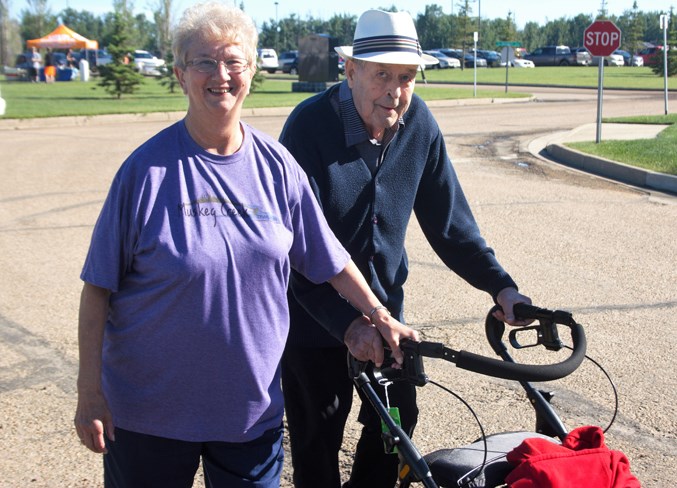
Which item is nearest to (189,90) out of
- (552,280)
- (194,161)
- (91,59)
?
(194,161)

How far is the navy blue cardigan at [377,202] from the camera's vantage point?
3.10 m

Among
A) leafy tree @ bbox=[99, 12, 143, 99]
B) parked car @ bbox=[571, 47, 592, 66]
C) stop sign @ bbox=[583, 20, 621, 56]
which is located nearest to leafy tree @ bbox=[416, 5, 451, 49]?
parked car @ bbox=[571, 47, 592, 66]

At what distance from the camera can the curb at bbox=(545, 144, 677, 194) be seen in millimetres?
11539

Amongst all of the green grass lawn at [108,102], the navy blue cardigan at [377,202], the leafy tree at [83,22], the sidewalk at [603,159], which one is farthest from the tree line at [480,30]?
the navy blue cardigan at [377,202]

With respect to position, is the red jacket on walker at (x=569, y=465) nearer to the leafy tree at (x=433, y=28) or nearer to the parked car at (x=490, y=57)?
the parked car at (x=490, y=57)

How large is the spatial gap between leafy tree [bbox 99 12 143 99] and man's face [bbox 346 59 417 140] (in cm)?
2544

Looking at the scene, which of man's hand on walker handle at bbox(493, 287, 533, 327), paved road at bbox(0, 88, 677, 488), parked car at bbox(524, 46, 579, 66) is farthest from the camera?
parked car at bbox(524, 46, 579, 66)

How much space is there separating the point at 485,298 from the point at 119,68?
2315 centimetres

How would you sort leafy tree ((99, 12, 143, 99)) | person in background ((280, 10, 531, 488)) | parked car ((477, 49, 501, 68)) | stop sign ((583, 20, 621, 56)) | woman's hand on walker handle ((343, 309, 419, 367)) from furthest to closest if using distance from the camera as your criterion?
parked car ((477, 49, 501, 68)), leafy tree ((99, 12, 143, 99)), stop sign ((583, 20, 621, 56)), person in background ((280, 10, 531, 488)), woman's hand on walker handle ((343, 309, 419, 367))

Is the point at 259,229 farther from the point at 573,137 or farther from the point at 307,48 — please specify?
the point at 307,48

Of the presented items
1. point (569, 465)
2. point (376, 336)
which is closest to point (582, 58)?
point (376, 336)

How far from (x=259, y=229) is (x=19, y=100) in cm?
2685

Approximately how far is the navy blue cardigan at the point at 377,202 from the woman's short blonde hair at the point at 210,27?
0.67 metres

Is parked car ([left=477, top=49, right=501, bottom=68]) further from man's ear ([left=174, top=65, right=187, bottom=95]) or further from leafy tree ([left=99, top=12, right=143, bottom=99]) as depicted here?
man's ear ([left=174, top=65, right=187, bottom=95])
